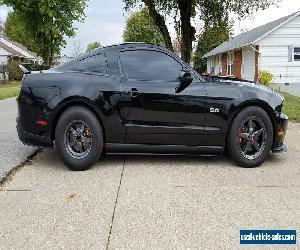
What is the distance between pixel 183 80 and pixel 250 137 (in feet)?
3.88

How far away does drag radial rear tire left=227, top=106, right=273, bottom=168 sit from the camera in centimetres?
577

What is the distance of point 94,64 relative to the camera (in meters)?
5.85

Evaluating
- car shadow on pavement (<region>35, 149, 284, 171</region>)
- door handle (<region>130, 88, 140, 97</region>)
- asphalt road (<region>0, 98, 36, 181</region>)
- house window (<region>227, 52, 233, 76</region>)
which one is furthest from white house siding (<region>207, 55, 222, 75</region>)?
door handle (<region>130, 88, 140, 97</region>)

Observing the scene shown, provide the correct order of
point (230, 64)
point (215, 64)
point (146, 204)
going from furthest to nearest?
point (215, 64)
point (230, 64)
point (146, 204)

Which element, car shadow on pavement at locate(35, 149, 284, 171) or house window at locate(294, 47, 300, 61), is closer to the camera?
car shadow on pavement at locate(35, 149, 284, 171)

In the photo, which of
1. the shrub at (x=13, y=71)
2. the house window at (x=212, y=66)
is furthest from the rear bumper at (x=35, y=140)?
the shrub at (x=13, y=71)

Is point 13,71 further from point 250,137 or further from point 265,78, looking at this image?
point 250,137

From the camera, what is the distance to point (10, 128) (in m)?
9.11

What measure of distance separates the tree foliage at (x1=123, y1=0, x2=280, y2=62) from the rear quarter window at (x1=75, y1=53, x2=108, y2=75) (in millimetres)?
16800

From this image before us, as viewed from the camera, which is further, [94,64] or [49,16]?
[49,16]

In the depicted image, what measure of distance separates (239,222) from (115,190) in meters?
1.53

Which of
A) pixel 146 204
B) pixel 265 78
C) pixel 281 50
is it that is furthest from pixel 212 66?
pixel 146 204

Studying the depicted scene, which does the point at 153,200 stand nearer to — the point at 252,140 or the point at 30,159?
the point at 252,140

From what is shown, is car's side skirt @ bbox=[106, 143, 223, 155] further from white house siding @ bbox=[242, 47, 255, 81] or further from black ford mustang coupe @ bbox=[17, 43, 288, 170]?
white house siding @ bbox=[242, 47, 255, 81]
